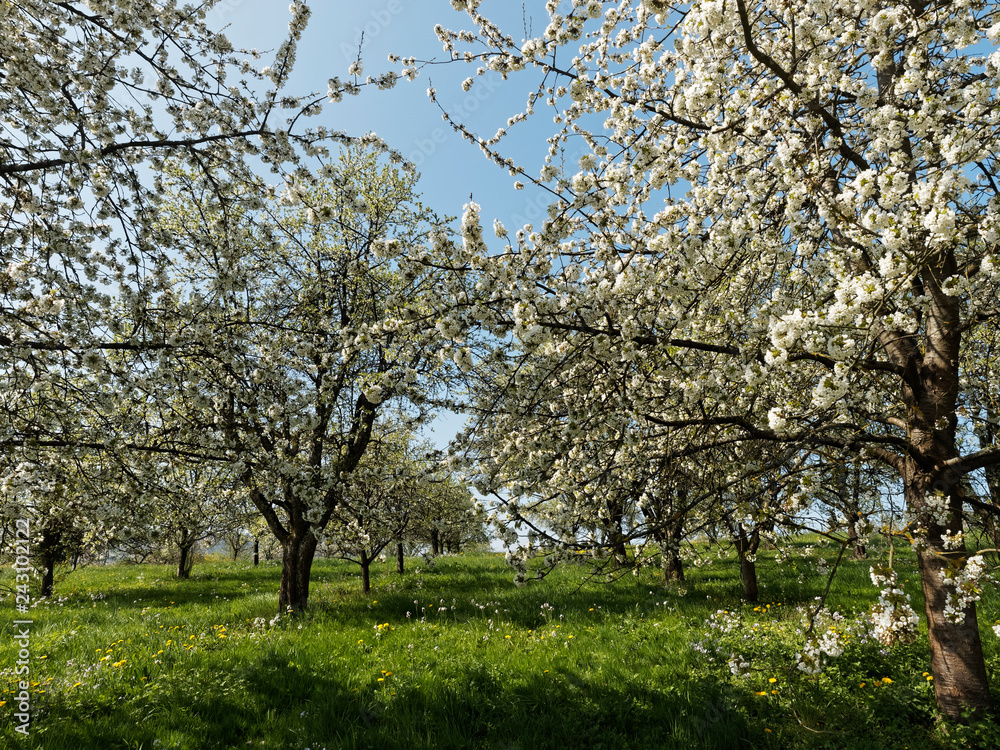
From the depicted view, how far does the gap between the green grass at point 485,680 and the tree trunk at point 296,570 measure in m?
0.42

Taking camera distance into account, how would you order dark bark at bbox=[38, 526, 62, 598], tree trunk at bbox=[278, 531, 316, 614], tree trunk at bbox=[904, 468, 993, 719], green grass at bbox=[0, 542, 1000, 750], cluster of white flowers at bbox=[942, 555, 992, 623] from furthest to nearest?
1. dark bark at bbox=[38, 526, 62, 598]
2. tree trunk at bbox=[278, 531, 316, 614]
3. green grass at bbox=[0, 542, 1000, 750]
4. tree trunk at bbox=[904, 468, 993, 719]
5. cluster of white flowers at bbox=[942, 555, 992, 623]

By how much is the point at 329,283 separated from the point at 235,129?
3275 millimetres

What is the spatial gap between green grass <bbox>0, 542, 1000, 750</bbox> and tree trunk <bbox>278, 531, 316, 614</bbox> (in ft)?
1.36

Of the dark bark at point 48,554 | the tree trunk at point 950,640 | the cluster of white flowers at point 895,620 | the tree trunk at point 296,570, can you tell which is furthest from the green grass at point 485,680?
the dark bark at point 48,554

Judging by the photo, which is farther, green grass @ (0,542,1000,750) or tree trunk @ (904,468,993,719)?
green grass @ (0,542,1000,750)

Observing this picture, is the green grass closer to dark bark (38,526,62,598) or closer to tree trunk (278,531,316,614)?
tree trunk (278,531,316,614)

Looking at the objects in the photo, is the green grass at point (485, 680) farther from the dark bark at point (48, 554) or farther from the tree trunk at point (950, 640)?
the dark bark at point (48, 554)

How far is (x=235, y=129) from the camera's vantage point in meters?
4.69

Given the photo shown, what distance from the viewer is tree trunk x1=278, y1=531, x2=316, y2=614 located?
917 cm

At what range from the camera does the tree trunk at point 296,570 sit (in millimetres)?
9172

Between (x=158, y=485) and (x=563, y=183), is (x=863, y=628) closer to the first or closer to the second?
(x=563, y=183)

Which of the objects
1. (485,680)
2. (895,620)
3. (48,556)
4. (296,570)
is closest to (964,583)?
(895,620)

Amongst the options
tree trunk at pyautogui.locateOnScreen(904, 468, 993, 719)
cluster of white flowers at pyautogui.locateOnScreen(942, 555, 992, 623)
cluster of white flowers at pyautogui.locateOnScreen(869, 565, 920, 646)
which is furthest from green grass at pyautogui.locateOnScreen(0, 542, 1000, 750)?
cluster of white flowers at pyautogui.locateOnScreen(942, 555, 992, 623)

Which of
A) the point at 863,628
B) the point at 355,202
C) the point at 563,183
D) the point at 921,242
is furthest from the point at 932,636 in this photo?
the point at 355,202
